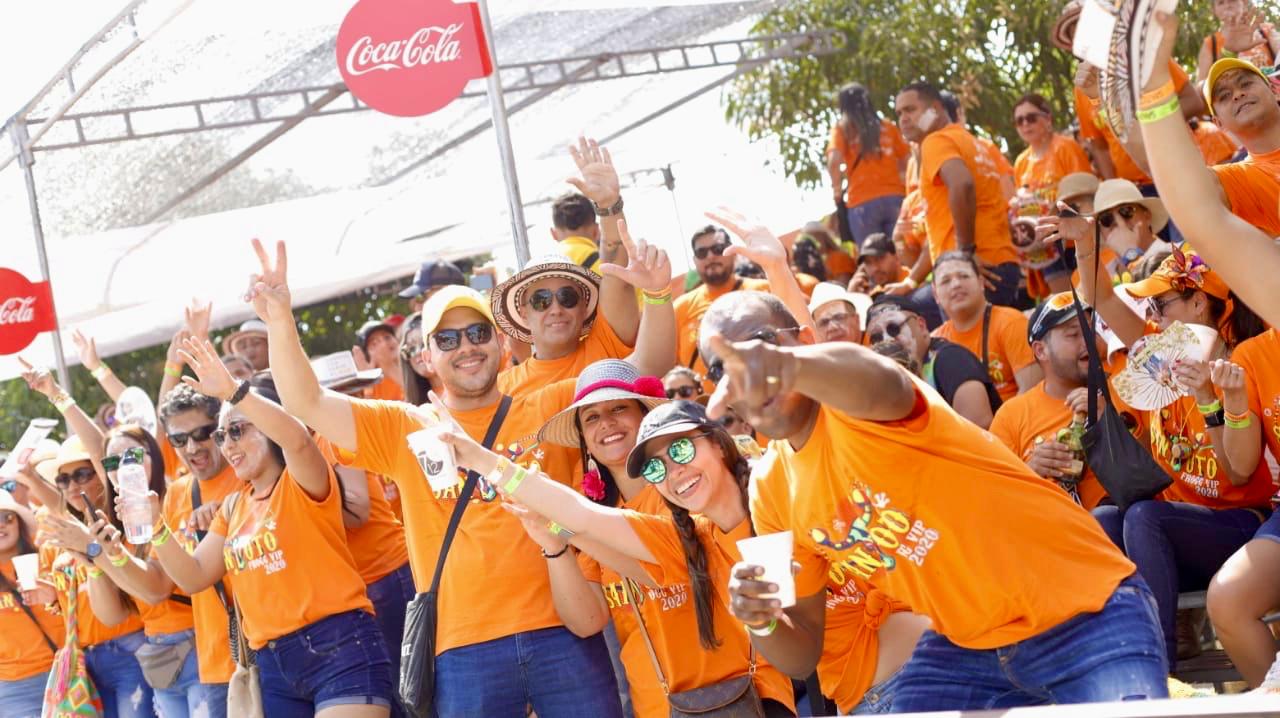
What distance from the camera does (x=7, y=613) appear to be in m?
6.98

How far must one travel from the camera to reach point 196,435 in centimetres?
565

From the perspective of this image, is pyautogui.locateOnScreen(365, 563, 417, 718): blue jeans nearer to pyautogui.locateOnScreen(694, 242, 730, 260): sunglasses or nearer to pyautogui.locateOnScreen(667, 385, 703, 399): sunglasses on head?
pyautogui.locateOnScreen(667, 385, 703, 399): sunglasses on head

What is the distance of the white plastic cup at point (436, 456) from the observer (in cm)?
385

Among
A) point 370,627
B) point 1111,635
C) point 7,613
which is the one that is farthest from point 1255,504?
point 7,613

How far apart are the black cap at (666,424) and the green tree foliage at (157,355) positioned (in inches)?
572

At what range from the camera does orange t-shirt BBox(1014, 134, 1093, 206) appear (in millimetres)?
8102

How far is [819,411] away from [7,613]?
5533mm

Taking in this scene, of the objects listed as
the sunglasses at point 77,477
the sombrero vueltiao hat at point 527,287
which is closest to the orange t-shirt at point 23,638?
the sunglasses at point 77,477

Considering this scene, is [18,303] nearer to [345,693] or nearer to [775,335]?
[345,693]

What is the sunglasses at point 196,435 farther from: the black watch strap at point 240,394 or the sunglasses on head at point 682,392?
the sunglasses on head at point 682,392

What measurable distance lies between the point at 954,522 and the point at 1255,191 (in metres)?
2.72

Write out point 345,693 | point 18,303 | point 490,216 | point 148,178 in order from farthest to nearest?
1. point 490,216
2. point 148,178
3. point 18,303
4. point 345,693

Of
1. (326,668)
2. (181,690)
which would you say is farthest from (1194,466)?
(181,690)

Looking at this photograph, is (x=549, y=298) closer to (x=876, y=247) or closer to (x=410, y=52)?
(x=410, y=52)
